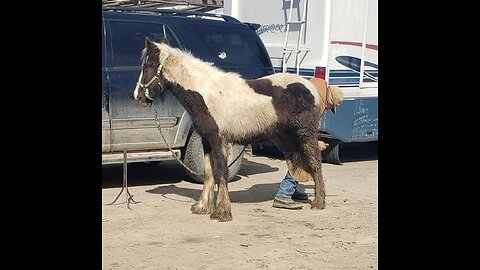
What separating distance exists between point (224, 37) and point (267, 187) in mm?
2291

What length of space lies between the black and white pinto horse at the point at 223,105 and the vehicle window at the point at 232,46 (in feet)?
6.43

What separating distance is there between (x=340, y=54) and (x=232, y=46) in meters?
2.13

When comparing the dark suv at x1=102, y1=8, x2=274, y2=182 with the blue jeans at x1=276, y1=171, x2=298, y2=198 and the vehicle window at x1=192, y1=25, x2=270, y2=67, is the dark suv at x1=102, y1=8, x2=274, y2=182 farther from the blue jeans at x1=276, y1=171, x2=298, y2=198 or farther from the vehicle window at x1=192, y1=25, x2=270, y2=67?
the blue jeans at x1=276, y1=171, x2=298, y2=198

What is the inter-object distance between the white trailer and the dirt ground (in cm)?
120

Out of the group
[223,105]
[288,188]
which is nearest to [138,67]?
[223,105]

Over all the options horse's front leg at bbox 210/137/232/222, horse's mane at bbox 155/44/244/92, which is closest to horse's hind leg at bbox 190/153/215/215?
horse's front leg at bbox 210/137/232/222

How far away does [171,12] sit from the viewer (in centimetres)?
1010

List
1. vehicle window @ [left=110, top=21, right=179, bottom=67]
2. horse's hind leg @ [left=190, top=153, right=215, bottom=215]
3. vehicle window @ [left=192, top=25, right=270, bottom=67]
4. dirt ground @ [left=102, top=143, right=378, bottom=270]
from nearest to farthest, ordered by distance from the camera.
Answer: dirt ground @ [left=102, top=143, right=378, bottom=270] → horse's hind leg @ [left=190, top=153, right=215, bottom=215] → vehicle window @ [left=110, top=21, right=179, bottom=67] → vehicle window @ [left=192, top=25, right=270, bottom=67]

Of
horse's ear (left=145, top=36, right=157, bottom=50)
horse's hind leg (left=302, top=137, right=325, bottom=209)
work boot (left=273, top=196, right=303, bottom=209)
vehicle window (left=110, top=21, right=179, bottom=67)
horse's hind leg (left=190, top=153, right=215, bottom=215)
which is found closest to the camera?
horse's ear (left=145, top=36, right=157, bottom=50)

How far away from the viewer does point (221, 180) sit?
764 cm

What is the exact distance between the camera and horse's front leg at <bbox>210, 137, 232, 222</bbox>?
758cm
